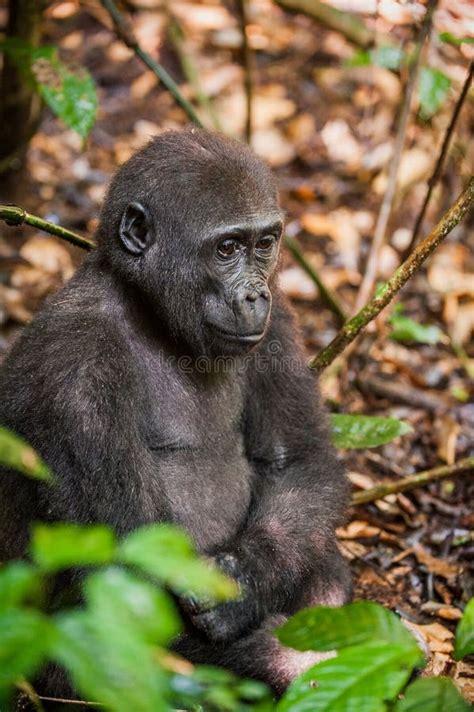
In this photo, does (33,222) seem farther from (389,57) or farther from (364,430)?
(389,57)

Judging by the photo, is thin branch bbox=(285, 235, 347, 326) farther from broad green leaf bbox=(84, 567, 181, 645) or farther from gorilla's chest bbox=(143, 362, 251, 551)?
broad green leaf bbox=(84, 567, 181, 645)

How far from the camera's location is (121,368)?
3973mm

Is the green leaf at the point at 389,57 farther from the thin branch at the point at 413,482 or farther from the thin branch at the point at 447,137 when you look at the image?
the thin branch at the point at 413,482

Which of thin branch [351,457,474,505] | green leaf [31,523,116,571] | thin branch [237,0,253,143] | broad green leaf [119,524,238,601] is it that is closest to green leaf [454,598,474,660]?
broad green leaf [119,524,238,601]

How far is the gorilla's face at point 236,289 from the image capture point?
411 centimetres

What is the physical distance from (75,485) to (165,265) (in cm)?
107

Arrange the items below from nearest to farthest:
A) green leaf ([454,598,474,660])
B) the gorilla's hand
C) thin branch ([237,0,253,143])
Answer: green leaf ([454,598,474,660])
the gorilla's hand
thin branch ([237,0,253,143])

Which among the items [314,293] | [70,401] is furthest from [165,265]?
[314,293]

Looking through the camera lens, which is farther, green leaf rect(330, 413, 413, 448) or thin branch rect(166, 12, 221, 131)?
thin branch rect(166, 12, 221, 131)

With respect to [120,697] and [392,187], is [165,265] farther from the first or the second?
[392,187]

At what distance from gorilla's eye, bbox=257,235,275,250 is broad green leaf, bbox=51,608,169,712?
9.30 feet

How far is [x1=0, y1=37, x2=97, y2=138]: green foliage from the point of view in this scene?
522cm

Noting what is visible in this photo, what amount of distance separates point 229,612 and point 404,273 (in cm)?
190

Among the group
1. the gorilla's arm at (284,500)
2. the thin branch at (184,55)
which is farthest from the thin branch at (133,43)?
the thin branch at (184,55)
